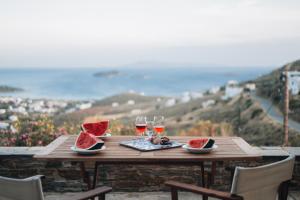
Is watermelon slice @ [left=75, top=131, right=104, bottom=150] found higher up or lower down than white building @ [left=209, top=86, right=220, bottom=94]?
lower down

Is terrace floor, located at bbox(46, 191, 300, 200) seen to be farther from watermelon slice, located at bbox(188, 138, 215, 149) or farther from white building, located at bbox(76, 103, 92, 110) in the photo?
white building, located at bbox(76, 103, 92, 110)

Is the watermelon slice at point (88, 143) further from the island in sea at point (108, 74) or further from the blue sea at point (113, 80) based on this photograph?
the island in sea at point (108, 74)

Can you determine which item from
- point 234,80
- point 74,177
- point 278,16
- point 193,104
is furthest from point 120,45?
point 234,80

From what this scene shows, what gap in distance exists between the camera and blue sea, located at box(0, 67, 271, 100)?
9.84 meters

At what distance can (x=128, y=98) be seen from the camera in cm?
1336

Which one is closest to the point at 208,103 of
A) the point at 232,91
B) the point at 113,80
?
the point at 232,91

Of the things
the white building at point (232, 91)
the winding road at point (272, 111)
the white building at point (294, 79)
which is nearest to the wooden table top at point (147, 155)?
the white building at point (294, 79)

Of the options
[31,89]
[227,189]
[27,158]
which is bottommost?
[227,189]

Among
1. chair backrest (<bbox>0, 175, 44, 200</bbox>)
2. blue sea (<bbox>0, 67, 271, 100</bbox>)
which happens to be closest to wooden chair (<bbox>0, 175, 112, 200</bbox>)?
chair backrest (<bbox>0, 175, 44, 200</bbox>)

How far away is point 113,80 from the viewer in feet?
50.9

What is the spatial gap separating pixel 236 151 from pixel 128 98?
10100 mm

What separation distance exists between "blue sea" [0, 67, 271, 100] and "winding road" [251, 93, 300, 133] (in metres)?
0.82

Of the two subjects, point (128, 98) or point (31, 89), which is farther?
point (128, 98)

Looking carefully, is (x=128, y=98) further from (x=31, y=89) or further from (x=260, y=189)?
(x=260, y=189)
